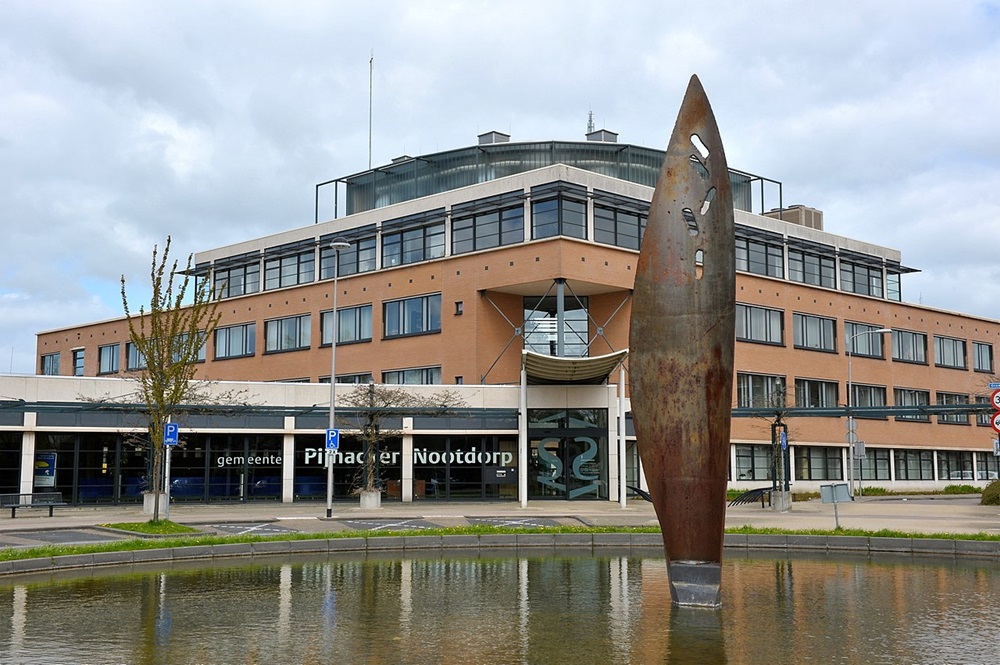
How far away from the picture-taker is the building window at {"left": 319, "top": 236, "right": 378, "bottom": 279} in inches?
2215

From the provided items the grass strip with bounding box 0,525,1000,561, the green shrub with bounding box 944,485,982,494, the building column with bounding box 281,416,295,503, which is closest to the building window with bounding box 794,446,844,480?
the green shrub with bounding box 944,485,982,494

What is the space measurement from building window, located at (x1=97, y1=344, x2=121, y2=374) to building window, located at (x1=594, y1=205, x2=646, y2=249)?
113 ft

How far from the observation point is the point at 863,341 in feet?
206

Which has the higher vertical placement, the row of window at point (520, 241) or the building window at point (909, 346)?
the row of window at point (520, 241)

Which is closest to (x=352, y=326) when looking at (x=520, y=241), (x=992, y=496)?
(x=520, y=241)

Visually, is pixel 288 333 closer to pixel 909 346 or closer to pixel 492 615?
pixel 909 346

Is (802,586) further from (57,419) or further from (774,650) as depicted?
(57,419)

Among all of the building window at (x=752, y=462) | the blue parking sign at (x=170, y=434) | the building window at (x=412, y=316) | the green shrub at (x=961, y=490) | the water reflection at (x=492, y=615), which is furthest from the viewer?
the green shrub at (x=961, y=490)

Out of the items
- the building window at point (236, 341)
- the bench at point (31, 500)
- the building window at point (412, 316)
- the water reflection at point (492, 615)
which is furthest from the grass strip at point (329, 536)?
the building window at point (236, 341)

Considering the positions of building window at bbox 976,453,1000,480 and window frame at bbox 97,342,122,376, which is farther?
building window at bbox 976,453,1000,480

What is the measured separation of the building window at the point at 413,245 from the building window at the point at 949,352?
35.0 metres

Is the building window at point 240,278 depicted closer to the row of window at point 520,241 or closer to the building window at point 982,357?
the row of window at point 520,241

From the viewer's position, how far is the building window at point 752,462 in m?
54.3

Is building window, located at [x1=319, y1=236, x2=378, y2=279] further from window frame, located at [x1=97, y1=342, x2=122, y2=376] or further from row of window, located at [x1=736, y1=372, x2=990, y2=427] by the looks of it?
row of window, located at [x1=736, y1=372, x2=990, y2=427]
